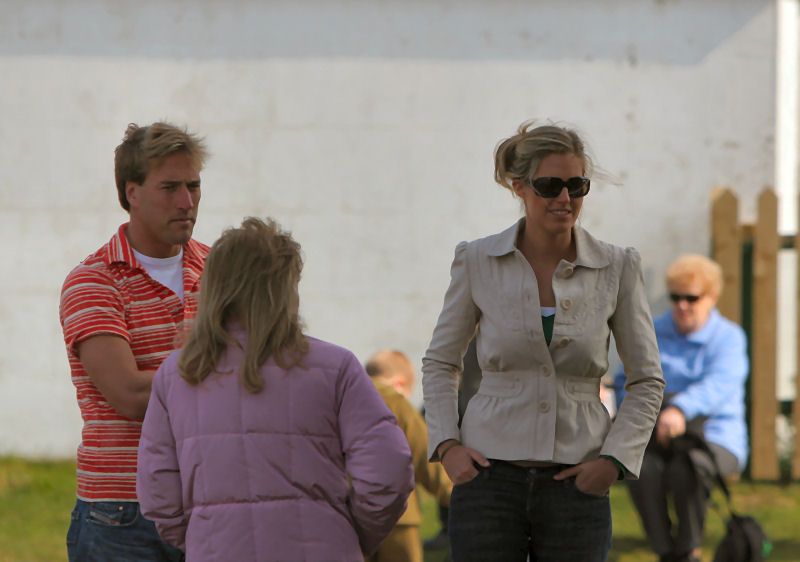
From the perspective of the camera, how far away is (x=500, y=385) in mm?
3871

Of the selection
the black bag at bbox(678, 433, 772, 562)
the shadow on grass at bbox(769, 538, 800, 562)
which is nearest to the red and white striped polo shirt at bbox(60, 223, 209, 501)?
the black bag at bbox(678, 433, 772, 562)

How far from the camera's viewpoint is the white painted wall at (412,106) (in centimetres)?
910

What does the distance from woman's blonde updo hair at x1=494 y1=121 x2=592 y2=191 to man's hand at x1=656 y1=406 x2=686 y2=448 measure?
3.14 metres

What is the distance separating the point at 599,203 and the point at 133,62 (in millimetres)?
3024

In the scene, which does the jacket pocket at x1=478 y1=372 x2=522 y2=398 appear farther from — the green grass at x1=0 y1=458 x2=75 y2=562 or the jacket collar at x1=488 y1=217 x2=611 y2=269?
the green grass at x1=0 y1=458 x2=75 y2=562

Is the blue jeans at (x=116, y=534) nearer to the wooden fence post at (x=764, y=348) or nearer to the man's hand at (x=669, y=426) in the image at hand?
the man's hand at (x=669, y=426)

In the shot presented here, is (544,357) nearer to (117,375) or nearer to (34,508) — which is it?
(117,375)

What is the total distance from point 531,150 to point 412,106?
5.31 m

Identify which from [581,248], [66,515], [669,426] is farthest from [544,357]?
[66,515]

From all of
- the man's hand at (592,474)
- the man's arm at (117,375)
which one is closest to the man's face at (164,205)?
the man's arm at (117,375)

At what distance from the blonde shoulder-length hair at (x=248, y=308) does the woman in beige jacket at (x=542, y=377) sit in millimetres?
650

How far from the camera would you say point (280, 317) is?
11.1ft

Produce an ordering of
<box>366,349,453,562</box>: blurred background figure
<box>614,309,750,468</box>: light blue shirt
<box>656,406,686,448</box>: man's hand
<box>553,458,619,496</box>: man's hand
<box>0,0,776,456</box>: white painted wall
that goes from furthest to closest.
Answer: <box>0,0,776,456</box>: white painted wall < <box>614,309,750,468</box>: light blue shirt < <box>656,406,686,448</box>: man's hand < <box>366,349,453,562</box>: blurred background figure < <box>553,458,619,496</box>: man's hand

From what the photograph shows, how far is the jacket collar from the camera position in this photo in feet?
12.7
